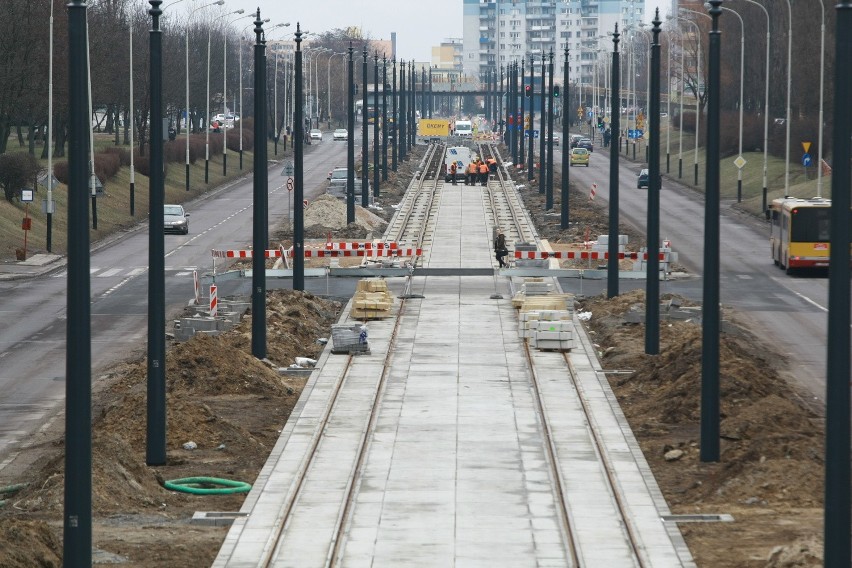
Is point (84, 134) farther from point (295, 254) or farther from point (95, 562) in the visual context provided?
point (295, 254)

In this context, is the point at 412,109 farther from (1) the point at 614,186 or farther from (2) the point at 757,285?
(1) the point at 614,186

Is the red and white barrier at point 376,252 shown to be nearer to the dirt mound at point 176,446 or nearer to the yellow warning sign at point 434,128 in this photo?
the dirt mound at point 176,446

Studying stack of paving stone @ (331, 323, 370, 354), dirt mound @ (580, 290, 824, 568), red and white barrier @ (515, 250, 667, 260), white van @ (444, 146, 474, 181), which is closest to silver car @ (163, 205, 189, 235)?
red and white barrier @ (515, 250, 667, 260)

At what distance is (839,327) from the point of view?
52.5 feet

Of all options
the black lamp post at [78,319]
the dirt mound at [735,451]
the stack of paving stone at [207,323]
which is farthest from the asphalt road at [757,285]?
the black lamp post at [78,319]

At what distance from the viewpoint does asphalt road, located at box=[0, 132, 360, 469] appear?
3197 cm

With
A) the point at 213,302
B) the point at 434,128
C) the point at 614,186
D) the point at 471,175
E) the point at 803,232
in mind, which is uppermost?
the point at 434,128

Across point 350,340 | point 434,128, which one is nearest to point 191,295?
point 350,340

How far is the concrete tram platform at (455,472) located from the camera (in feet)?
65.1

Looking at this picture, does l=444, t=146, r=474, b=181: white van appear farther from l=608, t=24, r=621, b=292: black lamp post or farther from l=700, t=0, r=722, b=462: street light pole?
l=700, t=0, r=722, b=462: street light pole

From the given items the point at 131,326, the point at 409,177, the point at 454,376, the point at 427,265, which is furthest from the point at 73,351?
the point at 409,177

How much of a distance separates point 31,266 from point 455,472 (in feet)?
124

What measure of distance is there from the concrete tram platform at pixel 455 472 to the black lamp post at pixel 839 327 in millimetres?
3317

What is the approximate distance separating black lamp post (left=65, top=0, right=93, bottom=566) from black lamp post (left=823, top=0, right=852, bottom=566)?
695cm
